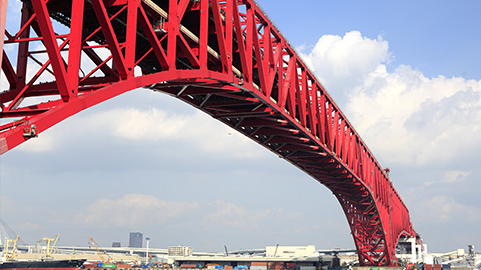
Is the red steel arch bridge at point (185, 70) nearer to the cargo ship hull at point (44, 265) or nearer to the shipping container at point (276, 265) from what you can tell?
the cargo ship hull at point (44, 265)

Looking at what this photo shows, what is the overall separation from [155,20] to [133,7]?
5.76 m

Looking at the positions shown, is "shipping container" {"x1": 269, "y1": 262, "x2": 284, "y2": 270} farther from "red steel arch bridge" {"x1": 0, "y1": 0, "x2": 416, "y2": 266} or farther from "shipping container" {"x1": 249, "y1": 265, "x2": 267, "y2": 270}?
"red steel arch bridge" {"x1": 0, "y1": 0, "x2": 416, "y2": 266}

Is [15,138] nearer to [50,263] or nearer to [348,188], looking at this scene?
[348,188]

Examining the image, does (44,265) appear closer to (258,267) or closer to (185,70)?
(258,267)

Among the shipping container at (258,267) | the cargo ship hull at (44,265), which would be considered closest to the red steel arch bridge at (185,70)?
the cargo ship hull at (44,265)

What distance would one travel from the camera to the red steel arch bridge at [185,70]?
16812 mm

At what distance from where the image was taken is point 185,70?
25.8 m

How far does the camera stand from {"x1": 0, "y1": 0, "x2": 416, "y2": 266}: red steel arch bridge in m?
16.8

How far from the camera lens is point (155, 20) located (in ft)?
86.4

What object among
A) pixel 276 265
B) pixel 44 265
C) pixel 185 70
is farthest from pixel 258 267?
pixel 185 70

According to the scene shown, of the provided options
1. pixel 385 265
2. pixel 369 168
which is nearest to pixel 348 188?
pixel 369 168

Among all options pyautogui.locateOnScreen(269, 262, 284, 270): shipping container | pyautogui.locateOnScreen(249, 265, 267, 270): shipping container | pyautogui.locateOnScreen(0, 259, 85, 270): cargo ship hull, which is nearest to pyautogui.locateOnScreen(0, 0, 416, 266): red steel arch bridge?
pyautogui.locateOnScreen(0, 259, 85, 270): cargo ship hull

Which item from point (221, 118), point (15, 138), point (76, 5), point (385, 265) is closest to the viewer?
point (15, 138)

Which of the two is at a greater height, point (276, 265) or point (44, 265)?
point (44, 265)
